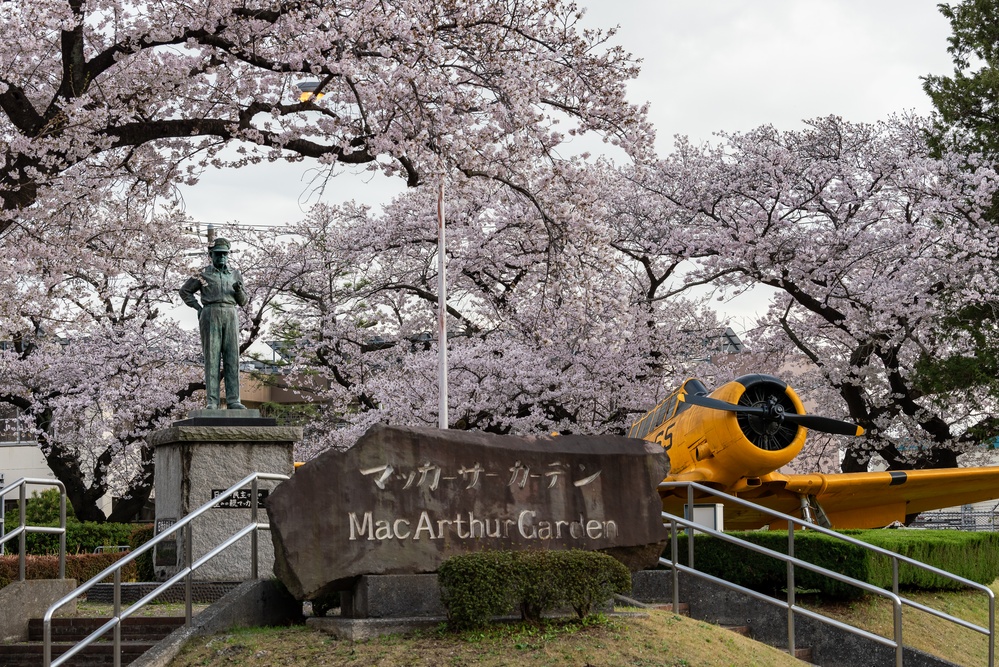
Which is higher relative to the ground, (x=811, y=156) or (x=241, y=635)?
(x=811, y=156)

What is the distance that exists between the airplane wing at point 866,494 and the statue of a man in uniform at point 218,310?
26.4ft

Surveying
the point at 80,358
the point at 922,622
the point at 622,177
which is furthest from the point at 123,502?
the point at 922,622

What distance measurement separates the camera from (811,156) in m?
24.2

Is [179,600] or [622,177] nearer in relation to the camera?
[179,600]

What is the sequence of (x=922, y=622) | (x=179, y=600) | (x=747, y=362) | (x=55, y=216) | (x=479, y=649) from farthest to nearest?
(x=747, y=362)
(x=55, y=216)
(x=922, y=622)
(x=179, y=600)
(x=479, y=649)

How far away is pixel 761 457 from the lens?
53.1 feet

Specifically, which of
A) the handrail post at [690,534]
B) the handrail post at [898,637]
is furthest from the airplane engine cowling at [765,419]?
the handrail post at [898,637]

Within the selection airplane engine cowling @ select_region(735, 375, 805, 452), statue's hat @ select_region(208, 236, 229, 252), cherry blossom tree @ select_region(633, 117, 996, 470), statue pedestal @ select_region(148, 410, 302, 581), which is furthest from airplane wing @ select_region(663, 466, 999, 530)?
statue's hat @ select_region(208, 236, 229, 252)

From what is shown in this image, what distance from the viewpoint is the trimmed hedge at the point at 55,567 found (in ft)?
40.8

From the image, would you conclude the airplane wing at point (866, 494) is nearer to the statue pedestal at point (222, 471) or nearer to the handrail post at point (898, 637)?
the handrail post at point (898, 637)

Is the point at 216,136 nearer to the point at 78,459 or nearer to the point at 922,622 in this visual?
the point at 922,622

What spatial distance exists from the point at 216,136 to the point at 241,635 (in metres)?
7.25

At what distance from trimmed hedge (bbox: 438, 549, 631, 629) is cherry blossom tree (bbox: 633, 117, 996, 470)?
1513cm

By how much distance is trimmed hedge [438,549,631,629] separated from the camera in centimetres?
793
